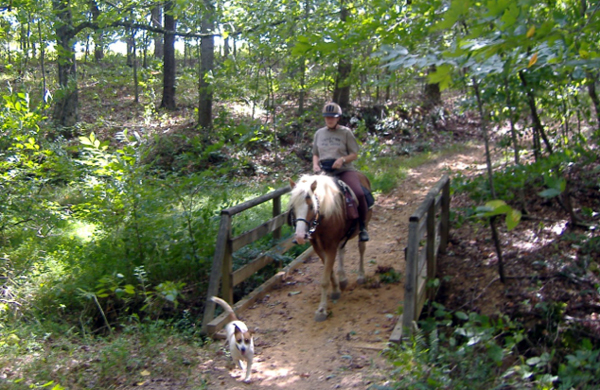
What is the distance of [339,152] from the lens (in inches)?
270

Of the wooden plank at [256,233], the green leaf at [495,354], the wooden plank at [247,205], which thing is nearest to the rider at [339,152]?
the wooden plank at [247,205]

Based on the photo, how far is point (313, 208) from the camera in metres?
5.61

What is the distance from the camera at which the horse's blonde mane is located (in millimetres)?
5668

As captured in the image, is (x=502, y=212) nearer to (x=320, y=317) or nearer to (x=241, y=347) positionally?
(x=241, y=347)

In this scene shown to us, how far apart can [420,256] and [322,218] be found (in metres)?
1.49

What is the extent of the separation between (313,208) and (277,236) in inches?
93.7

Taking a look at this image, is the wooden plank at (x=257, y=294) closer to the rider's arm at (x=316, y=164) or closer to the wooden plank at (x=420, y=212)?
the rider's arm at (x=316, y=164)

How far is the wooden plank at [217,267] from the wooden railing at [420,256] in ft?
6.82

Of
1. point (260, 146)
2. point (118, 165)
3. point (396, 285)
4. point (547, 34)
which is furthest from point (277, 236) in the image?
point (260, 146)

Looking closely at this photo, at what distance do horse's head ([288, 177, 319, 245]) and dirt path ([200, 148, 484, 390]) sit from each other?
45.0 inches

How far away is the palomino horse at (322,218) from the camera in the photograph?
18.2 ft

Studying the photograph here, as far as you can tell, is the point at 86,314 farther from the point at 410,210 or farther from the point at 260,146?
the point at 260,146

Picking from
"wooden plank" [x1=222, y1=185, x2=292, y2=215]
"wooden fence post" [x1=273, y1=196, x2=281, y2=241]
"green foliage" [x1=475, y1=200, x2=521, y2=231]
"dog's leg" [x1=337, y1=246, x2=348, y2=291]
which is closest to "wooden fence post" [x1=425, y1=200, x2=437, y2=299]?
"dog's leg" [x1=337, y1=246, x2=348, y2=291]

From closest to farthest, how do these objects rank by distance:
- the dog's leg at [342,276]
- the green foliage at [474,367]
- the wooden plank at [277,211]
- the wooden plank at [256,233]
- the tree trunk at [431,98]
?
the green foliage at [474,367] < the wooden plank at [256,233] < the dog's leg at [342,276] < the wooden plank at [277,211] < the tree trunk at [431,98]
